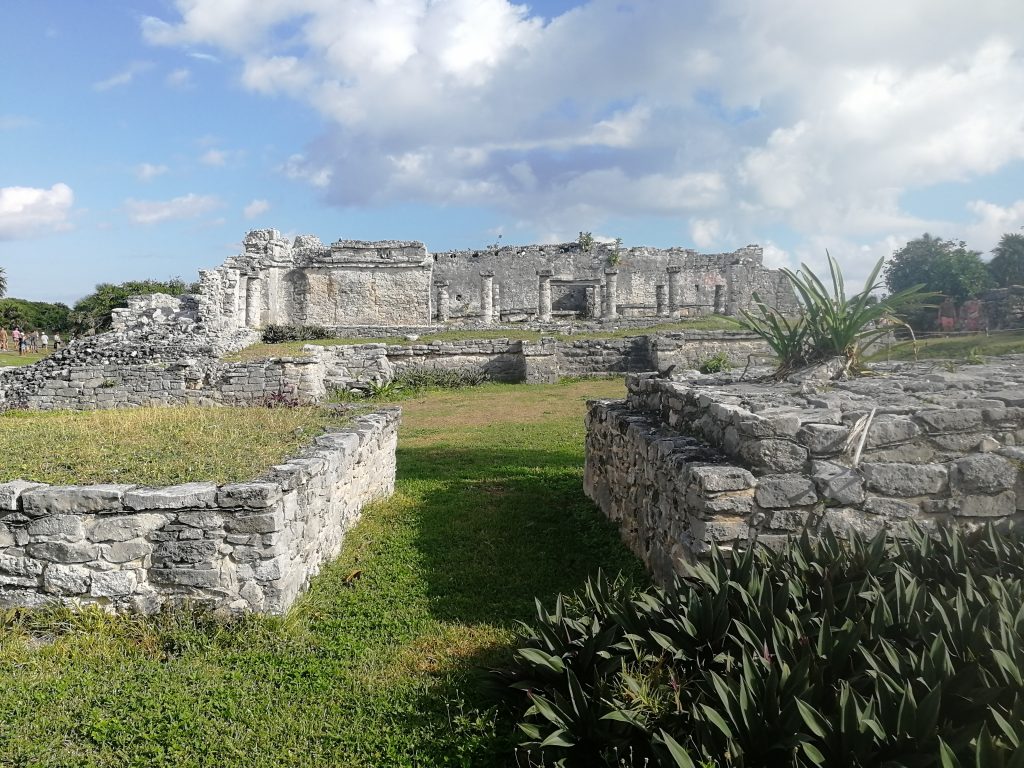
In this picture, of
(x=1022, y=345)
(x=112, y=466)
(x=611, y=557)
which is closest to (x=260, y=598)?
(x=112, y=466)

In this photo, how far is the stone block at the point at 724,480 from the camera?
3.64m

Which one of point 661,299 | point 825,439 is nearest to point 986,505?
point 825,439

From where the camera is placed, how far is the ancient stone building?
25.9 metres

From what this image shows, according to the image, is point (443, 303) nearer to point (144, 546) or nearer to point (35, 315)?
point (35, 315)

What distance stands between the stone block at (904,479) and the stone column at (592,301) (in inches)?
1121

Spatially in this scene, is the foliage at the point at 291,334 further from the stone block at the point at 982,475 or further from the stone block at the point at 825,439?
the stone block at the point at 982,475

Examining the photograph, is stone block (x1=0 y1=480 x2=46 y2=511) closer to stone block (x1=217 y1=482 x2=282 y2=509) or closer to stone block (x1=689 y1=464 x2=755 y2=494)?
stone block (x1=217 y1=482 x2=282 y2=509)

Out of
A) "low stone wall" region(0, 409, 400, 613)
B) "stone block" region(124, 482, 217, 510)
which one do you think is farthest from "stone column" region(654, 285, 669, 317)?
"stone block" region(124, 482, 217, 510)

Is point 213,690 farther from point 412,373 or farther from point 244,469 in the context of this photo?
point 412,373

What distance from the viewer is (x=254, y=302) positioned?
25.6 m

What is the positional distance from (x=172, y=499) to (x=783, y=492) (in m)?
3.51

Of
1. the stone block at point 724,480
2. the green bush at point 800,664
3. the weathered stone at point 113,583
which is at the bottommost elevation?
the weathered stone at point 113,583

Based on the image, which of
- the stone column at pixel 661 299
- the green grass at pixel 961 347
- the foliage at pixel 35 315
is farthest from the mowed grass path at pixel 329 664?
the foliage at pixel 35 315

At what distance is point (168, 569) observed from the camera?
161 inches
